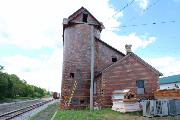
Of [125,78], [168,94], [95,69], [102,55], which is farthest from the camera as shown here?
[102,55]

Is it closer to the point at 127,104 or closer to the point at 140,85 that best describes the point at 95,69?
the point at 140,85

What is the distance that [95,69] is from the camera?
34.5m

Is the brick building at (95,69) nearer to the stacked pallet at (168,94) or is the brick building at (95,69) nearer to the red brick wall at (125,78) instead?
the red brick wall at (125,78)

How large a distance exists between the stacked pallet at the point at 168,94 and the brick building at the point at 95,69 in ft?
3.99

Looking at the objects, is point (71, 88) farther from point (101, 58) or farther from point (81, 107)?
point (101, 58)

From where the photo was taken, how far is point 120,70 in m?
31.4

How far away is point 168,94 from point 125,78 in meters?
5.15

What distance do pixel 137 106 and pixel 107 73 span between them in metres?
6.63

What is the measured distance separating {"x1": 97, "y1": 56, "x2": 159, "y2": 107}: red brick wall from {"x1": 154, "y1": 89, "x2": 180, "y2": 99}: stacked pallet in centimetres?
119

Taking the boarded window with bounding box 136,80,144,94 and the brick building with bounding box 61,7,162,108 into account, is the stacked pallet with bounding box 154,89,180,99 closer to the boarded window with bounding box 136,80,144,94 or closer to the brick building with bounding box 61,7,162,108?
the brick building with bounding box 61,7,162,108

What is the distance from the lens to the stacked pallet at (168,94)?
2706cm

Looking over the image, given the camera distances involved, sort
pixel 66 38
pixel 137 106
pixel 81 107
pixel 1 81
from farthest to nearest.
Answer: pixel 1 81, pixel 66 38, pixel 81 107, pixel 137 106

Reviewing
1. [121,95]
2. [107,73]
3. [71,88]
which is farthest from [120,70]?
[71,88]

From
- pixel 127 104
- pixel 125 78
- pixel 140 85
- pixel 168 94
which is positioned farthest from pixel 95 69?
pixel 127 104
